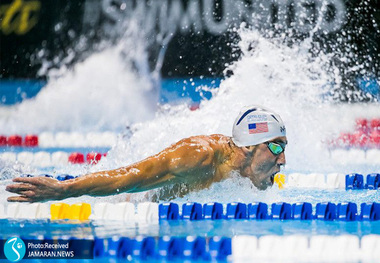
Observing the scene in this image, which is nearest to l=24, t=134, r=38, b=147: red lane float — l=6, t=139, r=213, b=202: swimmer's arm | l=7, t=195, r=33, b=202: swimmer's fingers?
l=6, t=139, r=213, b=202: swimmer's arm

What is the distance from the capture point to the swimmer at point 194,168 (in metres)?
3.22

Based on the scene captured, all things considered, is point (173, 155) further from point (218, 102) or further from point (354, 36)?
point (354, 36)

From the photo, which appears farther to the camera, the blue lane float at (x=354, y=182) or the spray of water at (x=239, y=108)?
the spray of water at (x=239, y=108)

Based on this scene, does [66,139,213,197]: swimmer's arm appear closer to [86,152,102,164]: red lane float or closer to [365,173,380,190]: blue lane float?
[365,173,380,190]: blue lane float

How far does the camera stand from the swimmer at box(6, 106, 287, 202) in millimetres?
3225

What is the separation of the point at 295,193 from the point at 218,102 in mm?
2173

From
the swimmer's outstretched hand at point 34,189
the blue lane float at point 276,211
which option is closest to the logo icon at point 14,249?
the swimmer's outstretched hand at point 34,189

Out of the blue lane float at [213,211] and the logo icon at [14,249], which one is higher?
the blue lane float at [213,211]

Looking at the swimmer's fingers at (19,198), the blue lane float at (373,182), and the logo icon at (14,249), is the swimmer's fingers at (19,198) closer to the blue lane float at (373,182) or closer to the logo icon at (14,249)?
the logo icon at (14,249)

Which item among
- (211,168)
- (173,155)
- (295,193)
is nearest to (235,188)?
(211,168)

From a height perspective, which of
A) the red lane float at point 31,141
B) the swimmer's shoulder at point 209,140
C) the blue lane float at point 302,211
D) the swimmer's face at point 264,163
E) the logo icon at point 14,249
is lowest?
the logo icon at point 14,249

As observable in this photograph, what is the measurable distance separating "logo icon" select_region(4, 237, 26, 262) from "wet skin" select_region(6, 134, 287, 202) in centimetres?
37

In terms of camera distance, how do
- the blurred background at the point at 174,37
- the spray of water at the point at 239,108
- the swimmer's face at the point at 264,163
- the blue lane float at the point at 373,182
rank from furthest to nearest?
1. the blurred background at the point at 174,37
2. the spray of water at the point at 239,108
3. the blue lane float at the point at 373,182
4. the swimmer's face at the point at 264,163

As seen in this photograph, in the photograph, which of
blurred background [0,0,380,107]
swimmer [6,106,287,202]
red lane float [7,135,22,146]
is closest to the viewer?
swimmer [6,106,287,202]
